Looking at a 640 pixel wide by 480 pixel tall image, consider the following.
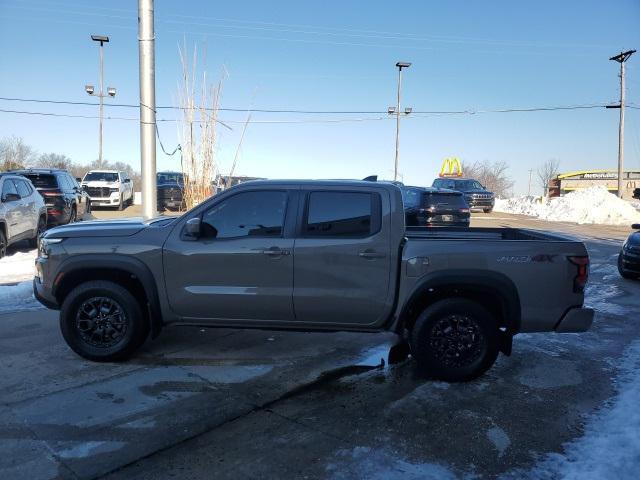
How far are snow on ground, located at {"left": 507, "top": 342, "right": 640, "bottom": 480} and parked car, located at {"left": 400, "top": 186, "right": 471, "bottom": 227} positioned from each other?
997 centimetres

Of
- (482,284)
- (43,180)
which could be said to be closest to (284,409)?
(482,284)

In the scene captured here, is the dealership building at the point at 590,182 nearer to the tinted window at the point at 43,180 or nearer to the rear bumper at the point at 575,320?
the tinted window at the point at 43,180

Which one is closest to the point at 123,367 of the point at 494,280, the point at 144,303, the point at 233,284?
the point at 144,303

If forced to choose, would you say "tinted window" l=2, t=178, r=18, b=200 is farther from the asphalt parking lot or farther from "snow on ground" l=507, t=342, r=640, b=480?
"snow on ground" l=507, t=342, r=640, b=480

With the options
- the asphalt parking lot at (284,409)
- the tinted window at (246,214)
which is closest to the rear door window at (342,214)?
the tinted window at (246,214)

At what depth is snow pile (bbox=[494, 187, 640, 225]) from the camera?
1093 inches

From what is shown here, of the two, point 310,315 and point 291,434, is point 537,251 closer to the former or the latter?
point 310,315

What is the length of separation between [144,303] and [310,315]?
5.45 feet

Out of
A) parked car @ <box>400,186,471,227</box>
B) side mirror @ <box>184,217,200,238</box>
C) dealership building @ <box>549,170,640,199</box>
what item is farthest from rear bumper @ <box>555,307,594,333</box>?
dealership building @ <box>549,170,640,199</box>

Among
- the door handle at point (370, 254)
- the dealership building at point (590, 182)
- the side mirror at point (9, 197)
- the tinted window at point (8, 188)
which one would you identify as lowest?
the door handle at point (370, 254)

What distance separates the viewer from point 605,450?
3.56m

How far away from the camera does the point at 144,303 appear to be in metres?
5.19

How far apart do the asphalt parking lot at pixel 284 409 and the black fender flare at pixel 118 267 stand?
0.70 meters

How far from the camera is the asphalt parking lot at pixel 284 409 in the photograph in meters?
3.36
